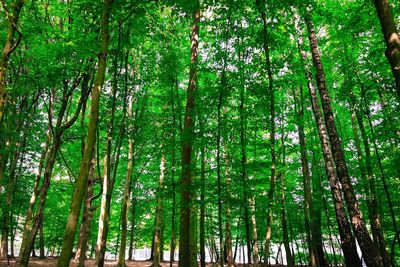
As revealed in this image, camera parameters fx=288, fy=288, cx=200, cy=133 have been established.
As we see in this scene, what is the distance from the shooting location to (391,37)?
3719 millimetres

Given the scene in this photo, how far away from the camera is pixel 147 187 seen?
22.8 meters

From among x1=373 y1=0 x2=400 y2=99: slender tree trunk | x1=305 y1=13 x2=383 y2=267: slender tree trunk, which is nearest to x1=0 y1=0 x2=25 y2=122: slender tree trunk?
x1=373 y1=0 x2=400 y2=99: slender tree trunk

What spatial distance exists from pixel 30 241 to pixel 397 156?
12.8m

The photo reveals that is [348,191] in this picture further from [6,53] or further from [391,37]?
[6,53]

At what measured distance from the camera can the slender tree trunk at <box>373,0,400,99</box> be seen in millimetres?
3625

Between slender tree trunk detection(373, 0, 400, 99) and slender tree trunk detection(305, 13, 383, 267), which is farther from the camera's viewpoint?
slender tree trunk detection(305, 13, 383, 267)

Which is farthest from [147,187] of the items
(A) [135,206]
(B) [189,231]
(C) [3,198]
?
(B) [189,231]

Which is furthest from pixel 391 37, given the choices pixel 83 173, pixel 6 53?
Answer: pixel 6 53

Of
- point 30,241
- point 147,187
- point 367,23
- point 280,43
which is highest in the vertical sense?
point 367,23

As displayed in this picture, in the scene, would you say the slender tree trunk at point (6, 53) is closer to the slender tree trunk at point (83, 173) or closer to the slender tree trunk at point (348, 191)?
the slender tree trunk at point (83, 173)

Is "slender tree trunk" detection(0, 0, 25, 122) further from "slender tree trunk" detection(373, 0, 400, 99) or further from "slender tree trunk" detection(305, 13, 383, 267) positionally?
"slender tree trunk" detection(305, 13, 383, 267)

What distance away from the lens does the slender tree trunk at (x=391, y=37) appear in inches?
143

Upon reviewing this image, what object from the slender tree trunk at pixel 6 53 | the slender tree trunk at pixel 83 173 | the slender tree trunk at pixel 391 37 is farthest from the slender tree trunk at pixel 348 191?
the slender tree trunk at pixel 6 53

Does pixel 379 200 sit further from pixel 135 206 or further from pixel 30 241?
pixel 135 206
